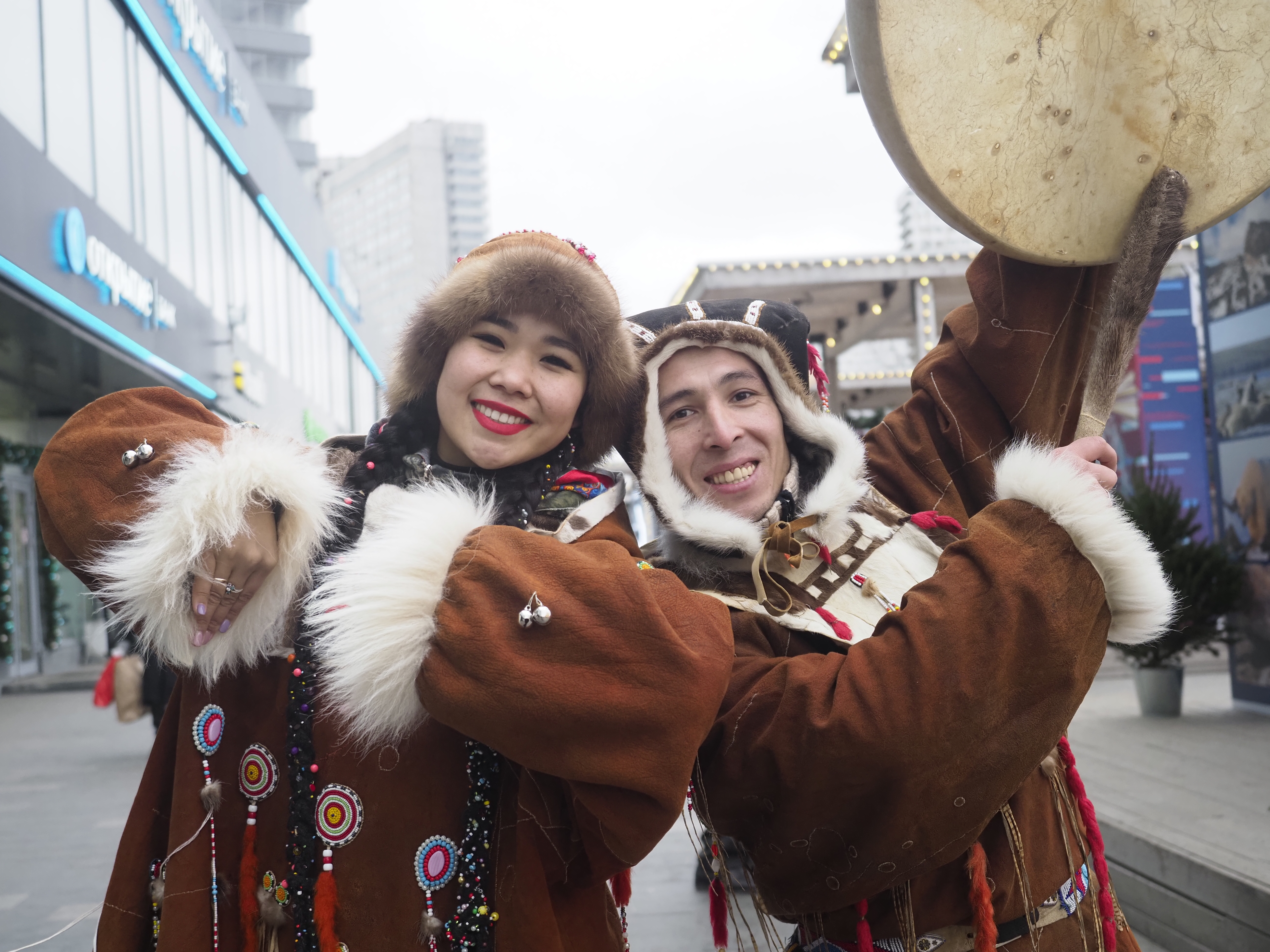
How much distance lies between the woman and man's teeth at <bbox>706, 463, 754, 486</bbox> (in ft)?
0.78

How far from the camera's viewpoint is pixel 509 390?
5.44ft

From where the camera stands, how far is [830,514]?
5.82 feet

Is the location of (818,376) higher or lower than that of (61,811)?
higher

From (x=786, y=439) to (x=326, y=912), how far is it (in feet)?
3.95

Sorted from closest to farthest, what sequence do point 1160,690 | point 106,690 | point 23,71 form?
point 1160,690 → point 106,690 → point 23,71

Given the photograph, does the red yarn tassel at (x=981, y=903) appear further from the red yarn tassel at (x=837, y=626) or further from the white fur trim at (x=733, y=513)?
the white fur trim at (x=733, y=513)

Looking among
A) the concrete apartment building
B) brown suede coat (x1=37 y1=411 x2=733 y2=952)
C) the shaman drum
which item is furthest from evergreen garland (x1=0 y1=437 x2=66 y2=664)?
the concrete apartment building

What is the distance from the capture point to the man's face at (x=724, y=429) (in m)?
1.85

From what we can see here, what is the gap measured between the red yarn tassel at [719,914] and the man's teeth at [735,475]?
2.46 feet

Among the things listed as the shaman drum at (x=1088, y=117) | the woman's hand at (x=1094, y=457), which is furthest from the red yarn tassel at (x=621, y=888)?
the shaman drum at (x=1088, y=117)

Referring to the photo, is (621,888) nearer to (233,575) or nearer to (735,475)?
(735,475)

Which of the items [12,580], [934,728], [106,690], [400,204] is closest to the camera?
[934,728]

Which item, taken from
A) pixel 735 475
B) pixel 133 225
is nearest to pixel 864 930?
pixel 735 475

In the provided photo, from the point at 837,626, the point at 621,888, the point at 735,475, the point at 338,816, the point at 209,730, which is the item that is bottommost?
the point at 621,888
